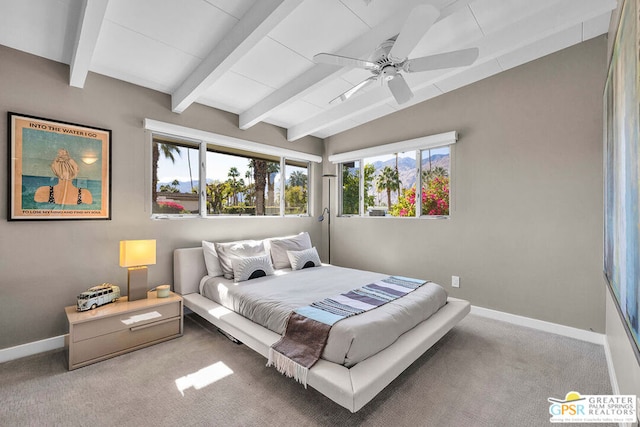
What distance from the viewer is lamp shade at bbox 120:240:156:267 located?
2734 mm

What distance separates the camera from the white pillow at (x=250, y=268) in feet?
10.5

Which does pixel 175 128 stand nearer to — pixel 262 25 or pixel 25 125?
pixel 25 125

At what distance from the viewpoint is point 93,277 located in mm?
2861

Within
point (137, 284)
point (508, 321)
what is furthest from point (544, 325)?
point (137, 284)

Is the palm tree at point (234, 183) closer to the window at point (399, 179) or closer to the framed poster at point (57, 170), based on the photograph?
the framed poster at point (57, 170)

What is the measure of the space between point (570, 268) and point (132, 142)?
4.83 metres

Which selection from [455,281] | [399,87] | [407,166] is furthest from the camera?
[407,166]

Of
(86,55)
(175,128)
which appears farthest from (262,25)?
(175,128)

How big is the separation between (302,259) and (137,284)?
1.87 meters

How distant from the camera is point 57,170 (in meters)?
2.66

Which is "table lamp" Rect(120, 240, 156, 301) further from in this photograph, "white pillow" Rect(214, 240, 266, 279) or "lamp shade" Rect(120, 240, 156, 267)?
"white pillow" Rect(214, 240, 266, 279)

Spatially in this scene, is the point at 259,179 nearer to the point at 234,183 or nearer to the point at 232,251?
the point at 234,183
